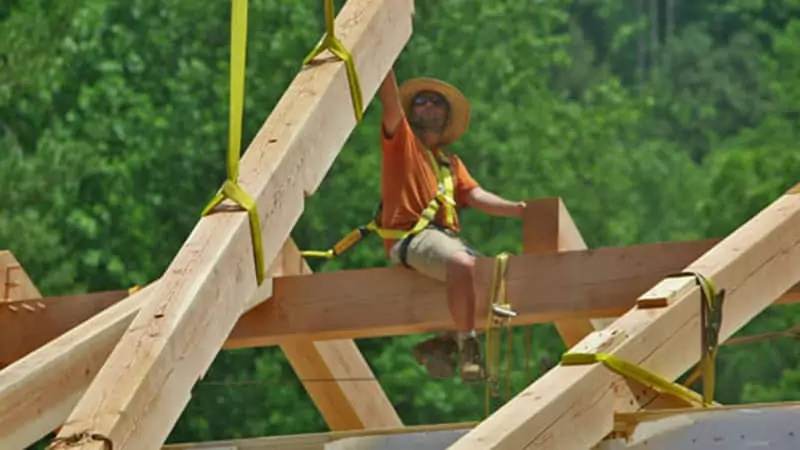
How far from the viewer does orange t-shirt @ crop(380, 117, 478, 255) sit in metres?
8.40

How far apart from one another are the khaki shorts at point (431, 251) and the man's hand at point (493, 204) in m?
0.33

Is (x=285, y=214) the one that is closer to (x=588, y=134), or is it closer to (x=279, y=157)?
(x=279, y=157)

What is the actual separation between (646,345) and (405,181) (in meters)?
2.69

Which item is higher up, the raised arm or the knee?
the raised arm

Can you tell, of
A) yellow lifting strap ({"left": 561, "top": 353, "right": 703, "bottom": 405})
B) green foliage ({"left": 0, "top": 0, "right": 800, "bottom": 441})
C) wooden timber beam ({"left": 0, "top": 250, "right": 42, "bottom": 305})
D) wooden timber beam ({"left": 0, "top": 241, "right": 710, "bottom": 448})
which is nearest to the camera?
yellow lifting strap ({"left": 561, "top": 353, "right": 703, "bottom": 405})

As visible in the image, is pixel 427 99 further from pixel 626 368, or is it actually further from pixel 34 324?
pixel 626 368

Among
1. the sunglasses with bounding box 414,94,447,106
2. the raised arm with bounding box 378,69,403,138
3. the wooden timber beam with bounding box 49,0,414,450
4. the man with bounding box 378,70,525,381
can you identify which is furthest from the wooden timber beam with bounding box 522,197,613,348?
the wooden timber beam with bounding box 49,0,414,450

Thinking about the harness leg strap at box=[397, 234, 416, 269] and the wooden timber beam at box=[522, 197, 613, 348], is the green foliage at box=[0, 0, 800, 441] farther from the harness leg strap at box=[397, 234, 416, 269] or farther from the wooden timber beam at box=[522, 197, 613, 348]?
the wooden timber beam at box=[522, 197, 613, 348]

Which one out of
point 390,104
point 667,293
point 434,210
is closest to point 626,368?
point 667,293

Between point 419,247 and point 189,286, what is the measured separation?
8.38 feet

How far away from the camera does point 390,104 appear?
818 centimetres

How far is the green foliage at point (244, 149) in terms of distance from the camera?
63.1 feet

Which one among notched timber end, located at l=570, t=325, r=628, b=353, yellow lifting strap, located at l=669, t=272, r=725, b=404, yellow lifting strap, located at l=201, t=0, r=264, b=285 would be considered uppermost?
yellow lifting strap, located at l=201, t=0, r=264, b=285

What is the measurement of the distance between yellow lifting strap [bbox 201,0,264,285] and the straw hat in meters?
2.78
